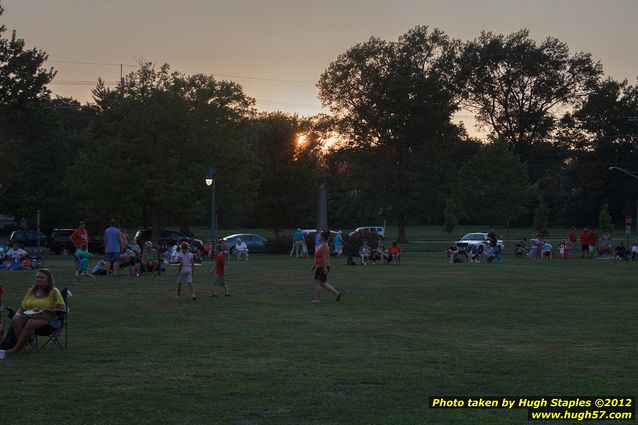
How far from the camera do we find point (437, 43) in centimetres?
7494

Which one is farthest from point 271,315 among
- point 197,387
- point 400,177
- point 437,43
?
point 437,43

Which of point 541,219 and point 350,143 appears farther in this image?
point 541,219

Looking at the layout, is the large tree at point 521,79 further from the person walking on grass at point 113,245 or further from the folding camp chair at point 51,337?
the folding camp chair at point 51,337

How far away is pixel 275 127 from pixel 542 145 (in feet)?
98.3

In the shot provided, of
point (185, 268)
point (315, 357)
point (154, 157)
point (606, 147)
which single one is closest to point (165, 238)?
point (154, 157)

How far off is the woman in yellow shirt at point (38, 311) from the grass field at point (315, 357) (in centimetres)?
32

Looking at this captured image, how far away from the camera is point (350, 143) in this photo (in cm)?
7488

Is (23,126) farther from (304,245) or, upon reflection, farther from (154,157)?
(304,245)

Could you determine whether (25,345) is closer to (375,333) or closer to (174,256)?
(375,333)

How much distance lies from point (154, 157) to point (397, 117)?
2460cm

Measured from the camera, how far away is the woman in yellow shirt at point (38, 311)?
12375 mm

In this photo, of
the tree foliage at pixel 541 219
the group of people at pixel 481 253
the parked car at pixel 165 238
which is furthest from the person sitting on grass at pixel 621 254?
the tree foliage at pixel 541 219

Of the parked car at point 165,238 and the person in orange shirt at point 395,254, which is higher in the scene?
the parked car at point 165,238

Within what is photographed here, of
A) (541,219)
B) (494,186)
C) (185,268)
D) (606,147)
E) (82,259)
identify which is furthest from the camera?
(606,147)
